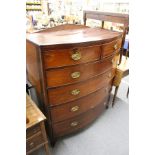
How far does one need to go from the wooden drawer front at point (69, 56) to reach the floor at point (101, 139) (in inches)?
36.9

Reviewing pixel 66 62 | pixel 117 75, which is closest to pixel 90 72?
pixel 66 62

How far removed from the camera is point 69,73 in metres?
1.15

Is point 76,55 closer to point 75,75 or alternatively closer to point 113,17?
point 75,75

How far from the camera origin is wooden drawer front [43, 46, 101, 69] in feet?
3.29

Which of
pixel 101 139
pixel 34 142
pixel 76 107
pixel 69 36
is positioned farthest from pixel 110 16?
pixel 34 142
